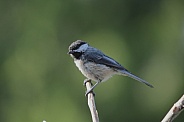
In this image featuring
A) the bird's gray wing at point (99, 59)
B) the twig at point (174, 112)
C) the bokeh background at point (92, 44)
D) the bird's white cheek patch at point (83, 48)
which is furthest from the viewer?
the bokeh background at point (92, 44)

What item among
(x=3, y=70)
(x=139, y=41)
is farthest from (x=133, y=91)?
(x=3, y=70)

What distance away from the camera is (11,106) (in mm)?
7383

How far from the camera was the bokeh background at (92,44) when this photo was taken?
645 centimetres

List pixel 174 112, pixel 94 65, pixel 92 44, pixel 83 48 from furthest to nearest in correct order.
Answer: pixel 92 44 → pixel 94 65 → pixel 83 48 → pixel 174 112

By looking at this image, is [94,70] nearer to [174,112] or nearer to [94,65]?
[94,65]

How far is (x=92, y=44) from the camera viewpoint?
22.3ft

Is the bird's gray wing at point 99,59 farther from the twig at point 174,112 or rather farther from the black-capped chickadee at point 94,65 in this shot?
the twig at point 174,112

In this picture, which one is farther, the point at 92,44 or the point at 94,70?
the point at 92,44

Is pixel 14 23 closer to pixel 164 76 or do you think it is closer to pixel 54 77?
pixel 54 77

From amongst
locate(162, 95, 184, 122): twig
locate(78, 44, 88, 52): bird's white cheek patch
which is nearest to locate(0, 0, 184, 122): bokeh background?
Answer: locate(78, 44, 88, 52): bird's white cheek patch

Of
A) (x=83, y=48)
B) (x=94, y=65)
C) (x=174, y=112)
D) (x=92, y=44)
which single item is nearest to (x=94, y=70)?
(x=94, y=65)

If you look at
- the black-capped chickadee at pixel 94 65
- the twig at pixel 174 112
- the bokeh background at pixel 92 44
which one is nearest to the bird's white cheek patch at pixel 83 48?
the black-capped chickadee at pixel 94 65

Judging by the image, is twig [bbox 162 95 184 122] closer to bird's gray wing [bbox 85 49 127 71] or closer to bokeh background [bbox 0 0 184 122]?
bird's gray wing [bbox 85 49 127 71]

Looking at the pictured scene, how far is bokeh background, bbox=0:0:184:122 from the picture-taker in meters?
6.45
